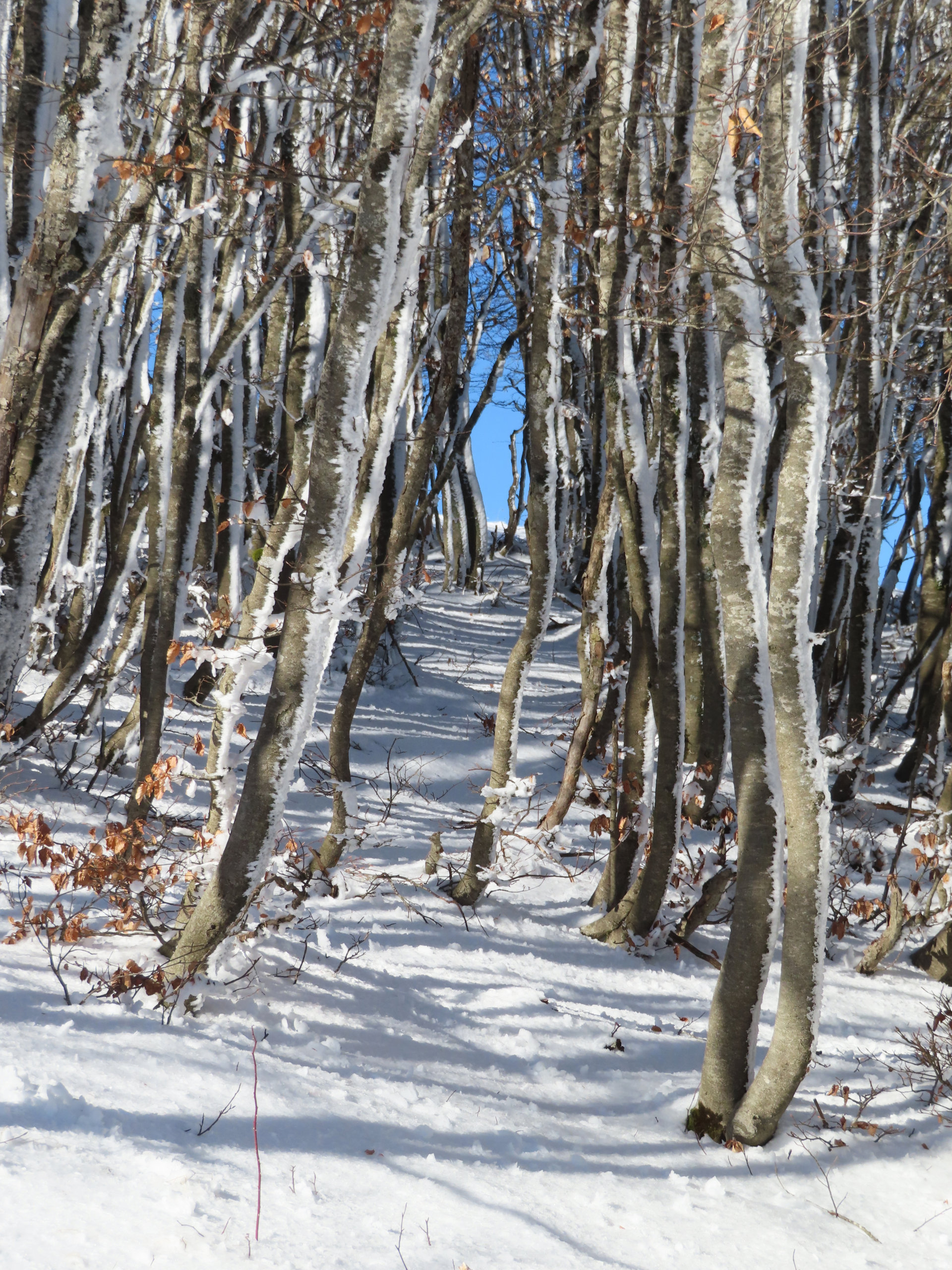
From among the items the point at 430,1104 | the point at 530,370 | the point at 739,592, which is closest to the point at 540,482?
the point at 530,370

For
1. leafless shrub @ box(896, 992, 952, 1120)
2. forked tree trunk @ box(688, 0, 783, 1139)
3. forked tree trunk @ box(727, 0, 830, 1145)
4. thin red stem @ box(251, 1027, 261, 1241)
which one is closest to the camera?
thin red stem @ box(251, 1027, 261, 1241)

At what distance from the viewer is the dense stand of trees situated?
11.3 feet

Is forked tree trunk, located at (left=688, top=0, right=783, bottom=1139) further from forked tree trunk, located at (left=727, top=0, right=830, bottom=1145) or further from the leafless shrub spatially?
the leafless shrub

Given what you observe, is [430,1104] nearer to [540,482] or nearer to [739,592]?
[739,592]

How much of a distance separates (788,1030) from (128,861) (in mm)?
3018

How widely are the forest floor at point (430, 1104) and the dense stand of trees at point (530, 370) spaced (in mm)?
349

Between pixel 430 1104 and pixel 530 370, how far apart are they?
4.88 meters

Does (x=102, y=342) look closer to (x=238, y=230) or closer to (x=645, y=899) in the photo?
(x=238, y=230)

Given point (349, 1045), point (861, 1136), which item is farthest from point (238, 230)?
point (861, 1136)

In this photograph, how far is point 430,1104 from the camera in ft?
11.2

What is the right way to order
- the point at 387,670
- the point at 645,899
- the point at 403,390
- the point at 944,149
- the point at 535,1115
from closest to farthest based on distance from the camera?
the point at 535,1115
the point at 403,390
the point at 645,899
the point at 944,149
the point at 387,670

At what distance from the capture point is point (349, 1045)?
12.4 ft

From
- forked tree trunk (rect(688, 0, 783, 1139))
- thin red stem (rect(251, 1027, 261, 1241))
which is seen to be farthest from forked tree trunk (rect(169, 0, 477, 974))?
forked tree trunk (rect(688, 0, 783, 1139))

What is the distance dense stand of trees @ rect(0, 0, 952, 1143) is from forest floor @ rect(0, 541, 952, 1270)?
0.35 m
